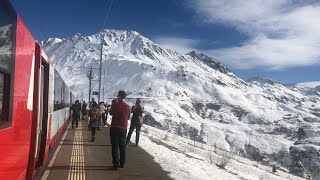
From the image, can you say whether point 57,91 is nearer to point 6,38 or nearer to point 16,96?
point 16,96

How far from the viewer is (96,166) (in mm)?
12500

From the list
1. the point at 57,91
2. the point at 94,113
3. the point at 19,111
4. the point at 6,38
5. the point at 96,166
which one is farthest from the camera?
the point at 94,113

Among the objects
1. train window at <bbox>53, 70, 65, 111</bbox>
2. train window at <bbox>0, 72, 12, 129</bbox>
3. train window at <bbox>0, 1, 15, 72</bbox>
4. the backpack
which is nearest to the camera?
train window at <bbox>0, 1, 15, 72</bbox>

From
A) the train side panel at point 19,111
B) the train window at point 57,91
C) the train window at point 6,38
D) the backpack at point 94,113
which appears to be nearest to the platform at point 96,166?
the train window at point 57,91

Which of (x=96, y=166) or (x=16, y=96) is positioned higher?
(x=16, y=96)

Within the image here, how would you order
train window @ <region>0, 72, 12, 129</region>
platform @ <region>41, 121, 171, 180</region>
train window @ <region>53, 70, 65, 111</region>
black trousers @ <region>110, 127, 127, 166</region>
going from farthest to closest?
train window @ <region>53, 70, 65, 111</region> < black trousers @ <region>110, 127, 127, 166</region> < platform @ <region>41, 121, 171, 180</region> < train window @ <region>0, 72, 12, 129</region>

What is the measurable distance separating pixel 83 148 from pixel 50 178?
6.67 m

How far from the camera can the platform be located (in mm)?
10961

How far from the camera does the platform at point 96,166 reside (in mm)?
10961

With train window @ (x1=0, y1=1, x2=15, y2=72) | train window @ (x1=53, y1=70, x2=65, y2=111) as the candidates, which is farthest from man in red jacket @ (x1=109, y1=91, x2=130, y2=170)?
train window @ (x1=0, y1=1, x2=15, y2=72)

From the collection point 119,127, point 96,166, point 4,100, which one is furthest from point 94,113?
point 4,100

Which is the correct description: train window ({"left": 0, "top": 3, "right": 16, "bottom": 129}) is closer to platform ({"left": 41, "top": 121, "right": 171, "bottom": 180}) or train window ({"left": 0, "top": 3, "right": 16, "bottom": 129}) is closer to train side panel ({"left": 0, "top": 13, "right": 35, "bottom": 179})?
train side panel ({"left": 0, "top": 13, "right": 35, "bottom": 179})

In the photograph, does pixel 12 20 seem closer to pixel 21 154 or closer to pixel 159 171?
pixel 21 154

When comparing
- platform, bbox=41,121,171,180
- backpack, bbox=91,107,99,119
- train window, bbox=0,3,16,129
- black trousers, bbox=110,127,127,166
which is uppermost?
train window, bbox=0,3,16,129
